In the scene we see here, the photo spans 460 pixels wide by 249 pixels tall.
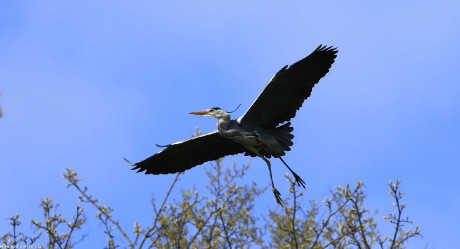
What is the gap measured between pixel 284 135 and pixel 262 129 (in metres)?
0.33

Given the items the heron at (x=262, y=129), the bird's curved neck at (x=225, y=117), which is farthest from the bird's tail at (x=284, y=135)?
the bird's curved neck at (x=225, y=117)

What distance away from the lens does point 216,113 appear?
10.9 m

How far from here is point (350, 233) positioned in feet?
27.6

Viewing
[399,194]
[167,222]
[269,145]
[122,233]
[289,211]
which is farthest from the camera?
[269,145]

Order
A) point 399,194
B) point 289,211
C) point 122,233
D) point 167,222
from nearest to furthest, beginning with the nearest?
point 122,233 < point 167,222 < point 399,194 < point 289,211

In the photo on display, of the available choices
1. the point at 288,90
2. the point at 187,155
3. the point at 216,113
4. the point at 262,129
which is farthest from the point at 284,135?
the point at 187,155

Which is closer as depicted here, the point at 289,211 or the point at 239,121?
the point at 289,211

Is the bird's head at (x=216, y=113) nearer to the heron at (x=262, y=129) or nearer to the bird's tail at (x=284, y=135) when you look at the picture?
the heron at (x=262, y=129)

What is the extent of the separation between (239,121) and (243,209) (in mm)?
1307

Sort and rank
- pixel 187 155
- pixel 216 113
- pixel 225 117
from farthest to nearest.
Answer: pixel 187 155
pixel 216 113
pixel 225 117

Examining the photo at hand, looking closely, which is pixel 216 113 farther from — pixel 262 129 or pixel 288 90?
pixel 288 90

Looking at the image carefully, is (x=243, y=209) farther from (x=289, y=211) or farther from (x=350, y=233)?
(x=350, y=233)

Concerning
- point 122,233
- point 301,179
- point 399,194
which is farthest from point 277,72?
point 122,233

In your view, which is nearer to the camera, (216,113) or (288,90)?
(288,90)
